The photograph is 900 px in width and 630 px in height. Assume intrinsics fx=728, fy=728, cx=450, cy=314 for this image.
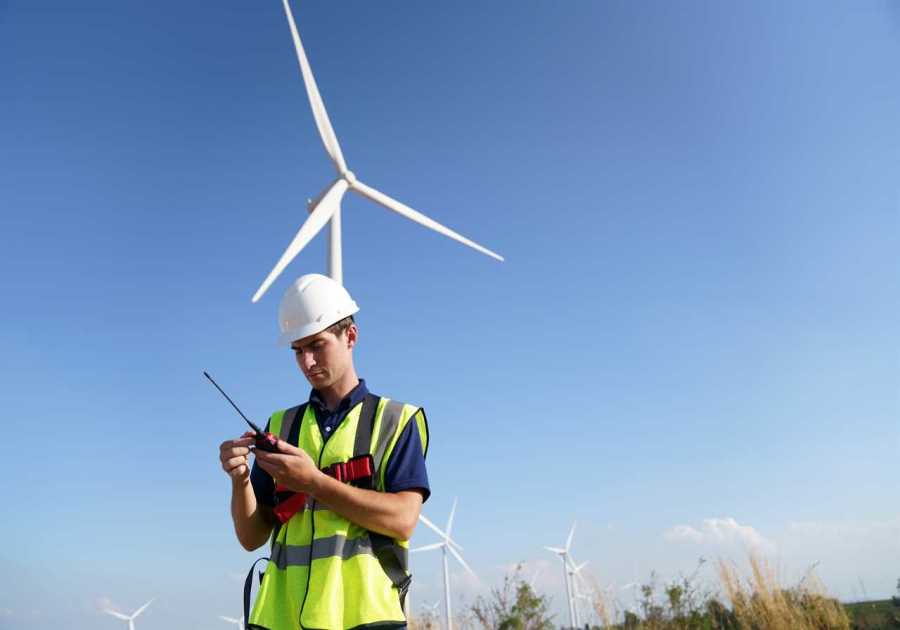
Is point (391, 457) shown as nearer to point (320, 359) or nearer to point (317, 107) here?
point (320, 359)

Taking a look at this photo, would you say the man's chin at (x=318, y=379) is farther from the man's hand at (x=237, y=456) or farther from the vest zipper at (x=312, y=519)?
the man's hand at (x=237, y=456)

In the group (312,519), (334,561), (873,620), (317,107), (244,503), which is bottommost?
(873,620)

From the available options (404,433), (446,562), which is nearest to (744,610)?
(404,433)

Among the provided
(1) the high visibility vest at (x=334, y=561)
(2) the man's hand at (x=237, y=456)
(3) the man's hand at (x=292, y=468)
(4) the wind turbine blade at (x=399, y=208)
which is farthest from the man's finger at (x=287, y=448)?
(4) the wind turbine blade at (x=399, y=208)

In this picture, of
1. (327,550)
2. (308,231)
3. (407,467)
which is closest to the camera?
(327,550)

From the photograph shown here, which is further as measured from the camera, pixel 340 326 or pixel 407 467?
pixel 340 326

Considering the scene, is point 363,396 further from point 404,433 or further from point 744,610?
point 744,610

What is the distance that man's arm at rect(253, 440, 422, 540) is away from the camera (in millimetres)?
3285

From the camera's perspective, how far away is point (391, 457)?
12.1ft

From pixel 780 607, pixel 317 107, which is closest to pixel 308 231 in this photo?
pixel 317 107

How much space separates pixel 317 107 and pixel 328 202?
3075 mm

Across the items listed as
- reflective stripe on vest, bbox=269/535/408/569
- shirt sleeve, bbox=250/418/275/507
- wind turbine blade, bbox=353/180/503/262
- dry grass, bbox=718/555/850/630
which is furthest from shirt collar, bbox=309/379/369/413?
wind turbine blade, bbox=353/180/503/262

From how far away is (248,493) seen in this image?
373 cm

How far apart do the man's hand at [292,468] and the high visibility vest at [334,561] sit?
28 cm
